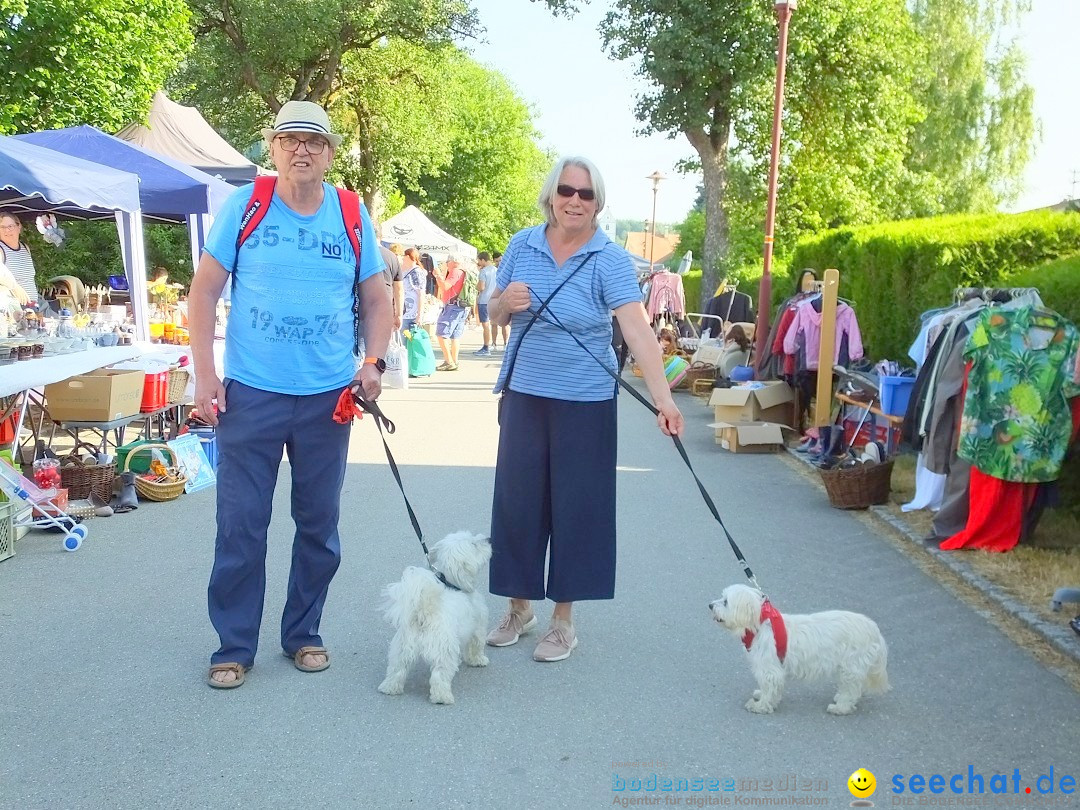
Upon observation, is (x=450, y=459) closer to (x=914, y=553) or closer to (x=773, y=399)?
(x=773, y=399)

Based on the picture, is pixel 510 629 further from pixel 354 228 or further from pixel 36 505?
pixel 36 505

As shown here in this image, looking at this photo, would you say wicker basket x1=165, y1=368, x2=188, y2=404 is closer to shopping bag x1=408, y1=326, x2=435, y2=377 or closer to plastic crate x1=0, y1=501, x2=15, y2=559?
plastic crate x1=0, y1=501, x2=15, y2=559

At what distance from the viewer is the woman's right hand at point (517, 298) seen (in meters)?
4.32

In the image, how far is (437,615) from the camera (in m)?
4.09

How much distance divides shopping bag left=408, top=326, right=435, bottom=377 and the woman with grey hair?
12.8m

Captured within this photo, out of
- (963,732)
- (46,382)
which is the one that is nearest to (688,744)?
(963,732)

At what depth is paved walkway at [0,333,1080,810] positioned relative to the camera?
3.48m

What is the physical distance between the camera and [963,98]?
3394 cm

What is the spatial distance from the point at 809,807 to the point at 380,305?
2.46 m

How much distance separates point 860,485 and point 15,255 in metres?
8.75

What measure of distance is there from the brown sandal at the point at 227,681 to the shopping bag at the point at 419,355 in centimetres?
1314

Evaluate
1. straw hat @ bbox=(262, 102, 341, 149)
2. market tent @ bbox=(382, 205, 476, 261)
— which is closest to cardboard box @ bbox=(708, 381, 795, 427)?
straw hat @ bbox=(262, 102, 341, 149)

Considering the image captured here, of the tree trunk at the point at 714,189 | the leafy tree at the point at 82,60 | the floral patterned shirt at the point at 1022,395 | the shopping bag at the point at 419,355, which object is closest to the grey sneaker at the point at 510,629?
the floral patterned shirt at the point at 1022,395

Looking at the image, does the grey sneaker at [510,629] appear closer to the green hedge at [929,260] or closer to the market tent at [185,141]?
the green hedge at [929,260]
